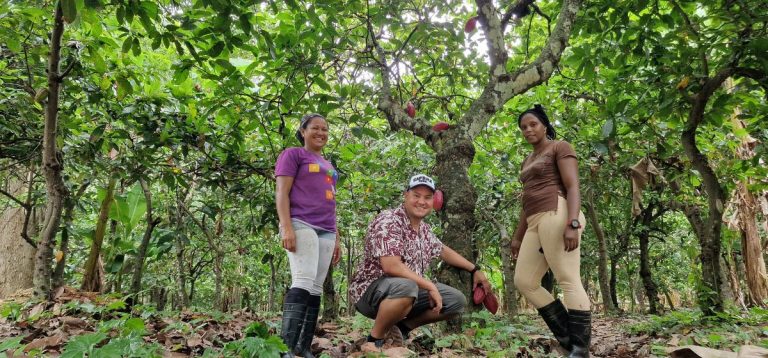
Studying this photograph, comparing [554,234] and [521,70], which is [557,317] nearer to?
[554,234]

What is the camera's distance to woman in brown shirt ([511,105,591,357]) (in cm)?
332

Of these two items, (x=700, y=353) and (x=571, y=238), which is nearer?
(x=700, y=353)

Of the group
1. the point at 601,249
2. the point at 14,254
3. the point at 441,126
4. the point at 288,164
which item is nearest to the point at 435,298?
the point at 288,164

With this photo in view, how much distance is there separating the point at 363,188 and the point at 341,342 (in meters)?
4.51

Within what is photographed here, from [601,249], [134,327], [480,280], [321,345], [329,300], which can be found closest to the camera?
[134,327]

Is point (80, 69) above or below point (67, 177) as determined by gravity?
above

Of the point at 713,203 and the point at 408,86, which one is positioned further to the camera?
the point at 408,86

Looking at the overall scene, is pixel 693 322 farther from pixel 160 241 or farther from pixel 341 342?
pixel 160 241

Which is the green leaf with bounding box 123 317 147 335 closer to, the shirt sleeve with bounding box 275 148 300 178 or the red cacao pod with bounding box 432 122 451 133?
the shirt sleeve with bounding box 275 148 300 178

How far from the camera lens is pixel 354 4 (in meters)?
4.46

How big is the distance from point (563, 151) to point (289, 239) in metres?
2.07

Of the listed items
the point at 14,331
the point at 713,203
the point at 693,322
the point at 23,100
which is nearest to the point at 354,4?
the point at 23,100

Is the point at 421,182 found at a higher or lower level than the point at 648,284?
higher

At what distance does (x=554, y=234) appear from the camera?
3.40 metres
